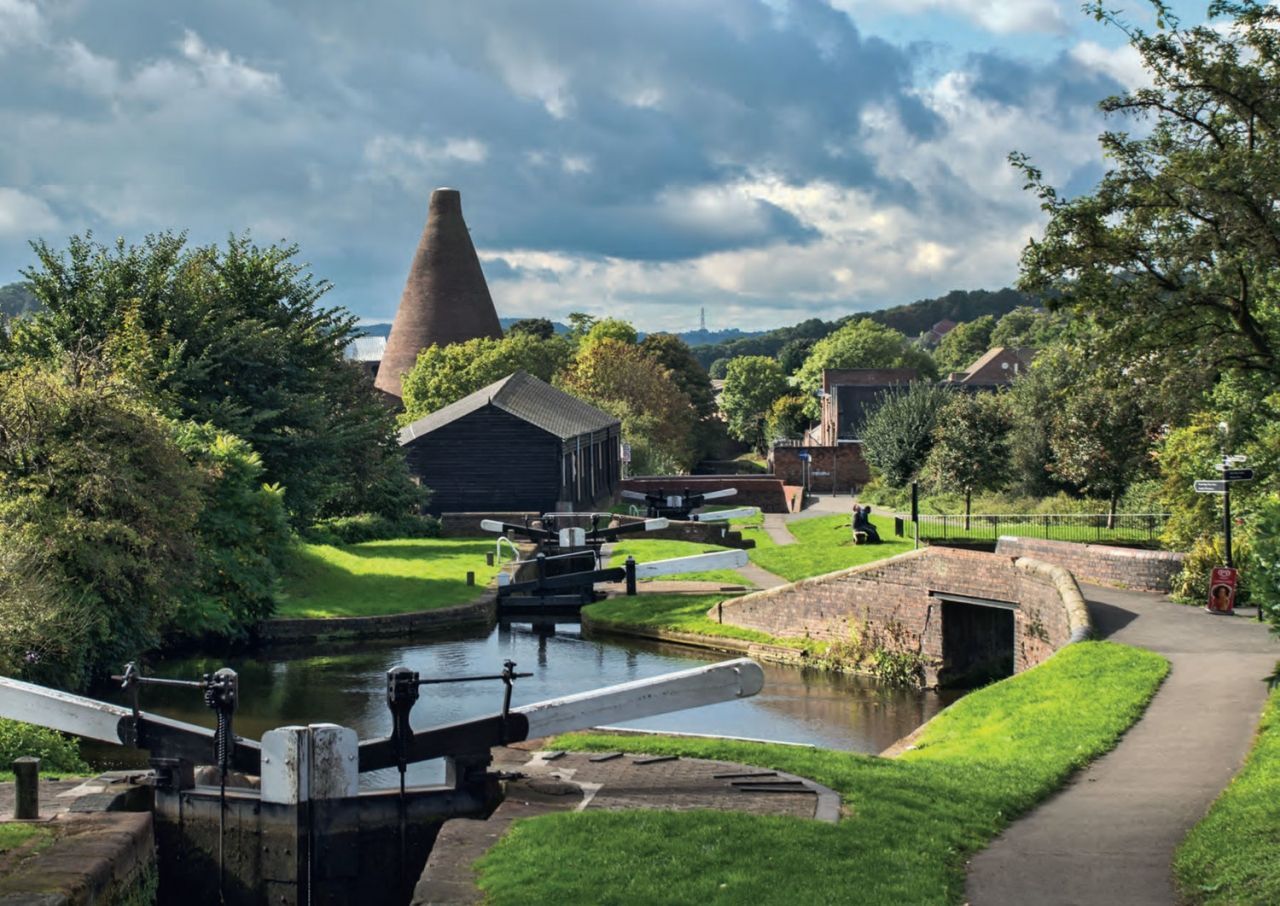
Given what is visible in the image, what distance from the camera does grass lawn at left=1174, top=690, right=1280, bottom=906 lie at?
9.80 metres

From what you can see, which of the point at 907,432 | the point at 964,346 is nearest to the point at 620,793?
the point at 907,432

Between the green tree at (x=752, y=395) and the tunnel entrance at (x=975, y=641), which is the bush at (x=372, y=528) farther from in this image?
the green tree at (x=752, y=395)

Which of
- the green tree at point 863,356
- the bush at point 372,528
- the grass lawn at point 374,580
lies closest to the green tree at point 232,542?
the grass lawn at point 374,580

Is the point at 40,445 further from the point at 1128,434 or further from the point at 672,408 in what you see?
the point at 672,408

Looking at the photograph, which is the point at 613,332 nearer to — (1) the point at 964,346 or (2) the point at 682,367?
(2) the point at 682,367

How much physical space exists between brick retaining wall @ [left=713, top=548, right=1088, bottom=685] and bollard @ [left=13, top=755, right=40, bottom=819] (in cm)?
1580

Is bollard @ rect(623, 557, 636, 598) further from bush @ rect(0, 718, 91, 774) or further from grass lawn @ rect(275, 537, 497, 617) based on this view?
bush @ rect(0, 718, 91, 774)

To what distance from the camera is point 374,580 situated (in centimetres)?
3562

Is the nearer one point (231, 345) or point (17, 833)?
point (17, 833)

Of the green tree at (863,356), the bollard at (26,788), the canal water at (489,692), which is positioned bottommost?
the canal water at (489,692)

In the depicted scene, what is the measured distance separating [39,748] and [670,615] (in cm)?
1768

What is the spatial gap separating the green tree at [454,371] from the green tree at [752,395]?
3567 cm

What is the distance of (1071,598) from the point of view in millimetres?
23406

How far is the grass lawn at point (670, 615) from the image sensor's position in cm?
3036
